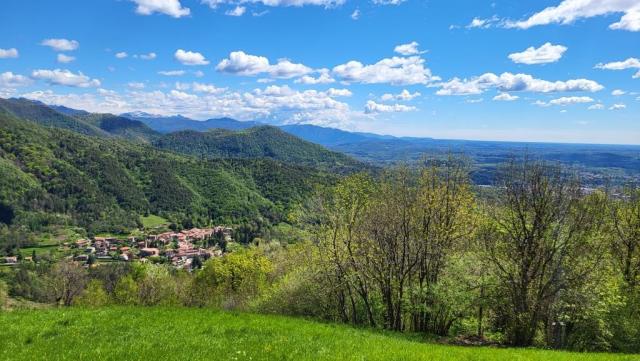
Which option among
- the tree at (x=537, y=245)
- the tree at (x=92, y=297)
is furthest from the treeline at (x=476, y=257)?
the tree at (x=92, y=297)

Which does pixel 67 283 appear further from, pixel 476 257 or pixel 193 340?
pixel 476 257

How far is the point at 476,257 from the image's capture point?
27.8 meters

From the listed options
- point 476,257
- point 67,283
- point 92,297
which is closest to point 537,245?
point 476,257

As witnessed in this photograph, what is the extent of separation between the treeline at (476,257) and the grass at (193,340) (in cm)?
772

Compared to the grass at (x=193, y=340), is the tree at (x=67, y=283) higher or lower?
lower

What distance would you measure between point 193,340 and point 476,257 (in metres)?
18.7

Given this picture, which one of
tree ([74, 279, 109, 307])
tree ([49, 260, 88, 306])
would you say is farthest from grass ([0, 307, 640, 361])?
tree ([49, 260, 88, 306])

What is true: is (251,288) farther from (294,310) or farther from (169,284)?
(294,310)

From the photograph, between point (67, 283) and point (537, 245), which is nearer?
point (537, 245)

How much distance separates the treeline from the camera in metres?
25.2

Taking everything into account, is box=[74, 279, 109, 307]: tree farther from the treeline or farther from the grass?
the grass

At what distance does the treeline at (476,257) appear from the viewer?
82.6 feet

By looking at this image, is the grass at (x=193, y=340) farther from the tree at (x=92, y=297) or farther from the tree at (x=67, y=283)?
the tree at (x=67, y=283)

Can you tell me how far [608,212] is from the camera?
3719cm
